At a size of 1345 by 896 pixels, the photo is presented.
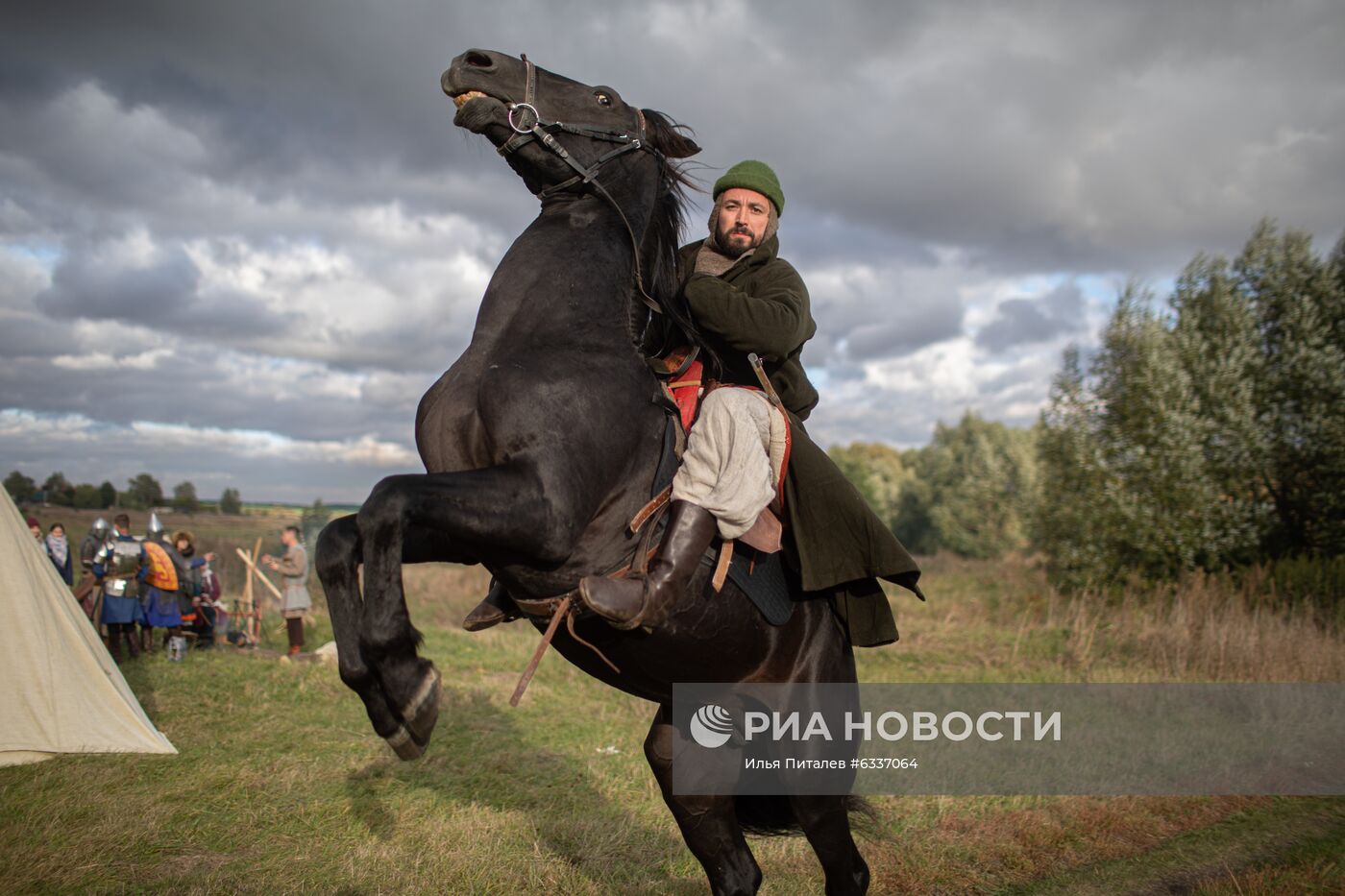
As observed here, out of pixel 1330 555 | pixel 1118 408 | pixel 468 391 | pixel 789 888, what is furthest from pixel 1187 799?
pixel 1118 408

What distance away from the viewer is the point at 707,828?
4.09 metres

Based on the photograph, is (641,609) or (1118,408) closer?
(641,609)

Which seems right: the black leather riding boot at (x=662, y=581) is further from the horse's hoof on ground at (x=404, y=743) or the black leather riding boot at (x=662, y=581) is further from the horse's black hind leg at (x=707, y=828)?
the horse's black hind leg at (x=707, y=828)

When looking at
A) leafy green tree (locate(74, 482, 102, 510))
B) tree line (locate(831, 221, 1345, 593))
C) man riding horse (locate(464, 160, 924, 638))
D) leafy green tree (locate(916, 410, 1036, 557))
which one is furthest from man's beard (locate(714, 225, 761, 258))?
leafy green tree (locate(916, 410, 1036, 557))

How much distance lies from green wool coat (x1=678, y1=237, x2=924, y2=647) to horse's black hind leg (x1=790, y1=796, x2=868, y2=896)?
0.77 m

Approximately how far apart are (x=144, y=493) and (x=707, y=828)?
26.8 m

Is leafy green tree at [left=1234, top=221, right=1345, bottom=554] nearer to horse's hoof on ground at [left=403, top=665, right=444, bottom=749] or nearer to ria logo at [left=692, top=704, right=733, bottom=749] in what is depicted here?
ria logo at [left=692, top=704, right=733, bottom=749]

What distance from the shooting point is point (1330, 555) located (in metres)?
19.7

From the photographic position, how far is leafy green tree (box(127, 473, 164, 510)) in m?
24.3

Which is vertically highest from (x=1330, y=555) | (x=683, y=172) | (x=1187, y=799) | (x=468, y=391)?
(x=683, y=172)

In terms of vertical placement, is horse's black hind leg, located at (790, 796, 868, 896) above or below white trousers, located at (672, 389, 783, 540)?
below

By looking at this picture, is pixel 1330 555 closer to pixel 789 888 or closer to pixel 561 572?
pixel 789 888

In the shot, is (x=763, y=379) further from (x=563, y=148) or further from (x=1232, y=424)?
(x=1232, y=424)

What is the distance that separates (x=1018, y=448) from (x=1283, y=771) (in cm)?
5326
